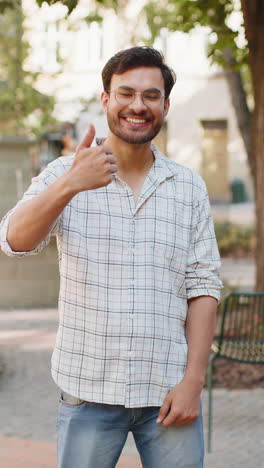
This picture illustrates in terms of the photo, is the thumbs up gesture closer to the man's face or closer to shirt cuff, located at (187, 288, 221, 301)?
the man's face

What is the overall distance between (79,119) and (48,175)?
44.8 feet

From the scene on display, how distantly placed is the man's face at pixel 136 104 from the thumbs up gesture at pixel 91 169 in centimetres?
25

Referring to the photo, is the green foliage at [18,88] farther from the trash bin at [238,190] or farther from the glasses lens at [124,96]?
the glasses lens at [124,96]

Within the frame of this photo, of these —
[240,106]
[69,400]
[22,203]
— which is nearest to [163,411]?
[69,400]

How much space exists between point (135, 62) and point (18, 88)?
13911 millimetres

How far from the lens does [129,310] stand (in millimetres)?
2107

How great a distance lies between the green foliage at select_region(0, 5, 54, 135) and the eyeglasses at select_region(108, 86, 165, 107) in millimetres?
13524

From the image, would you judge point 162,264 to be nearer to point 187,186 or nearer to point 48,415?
point 187,186

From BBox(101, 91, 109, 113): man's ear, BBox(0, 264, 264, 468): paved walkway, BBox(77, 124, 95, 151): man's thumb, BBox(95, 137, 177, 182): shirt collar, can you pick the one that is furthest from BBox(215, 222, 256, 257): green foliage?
BBox(77, 124, 95, 151): man's thumb

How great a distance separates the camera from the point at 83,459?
211cm

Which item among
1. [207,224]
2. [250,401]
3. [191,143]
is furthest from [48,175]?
[191,143]

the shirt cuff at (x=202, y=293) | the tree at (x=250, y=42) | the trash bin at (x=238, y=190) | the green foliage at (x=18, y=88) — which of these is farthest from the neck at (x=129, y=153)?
the trash bin at (x=238, y=190)

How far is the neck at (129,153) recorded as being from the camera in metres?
2.22

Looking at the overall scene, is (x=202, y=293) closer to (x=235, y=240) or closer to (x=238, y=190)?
(x=235, y=240)
